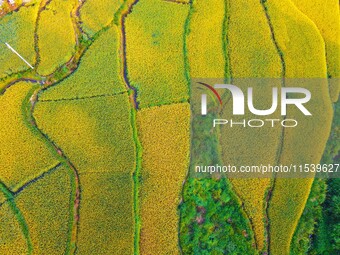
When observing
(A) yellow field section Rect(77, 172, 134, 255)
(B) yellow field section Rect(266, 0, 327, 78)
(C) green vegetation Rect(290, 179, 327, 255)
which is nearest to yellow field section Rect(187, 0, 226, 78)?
(B) yellow field section Rect(266, 0, 327, 78)

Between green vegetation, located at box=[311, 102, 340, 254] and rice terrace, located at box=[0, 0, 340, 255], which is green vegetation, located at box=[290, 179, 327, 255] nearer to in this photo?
rice terrace, located at box=[0, 0, 340, 255]

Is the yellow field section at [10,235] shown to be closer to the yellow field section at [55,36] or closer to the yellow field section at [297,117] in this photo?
the yellow field section at [55,36]

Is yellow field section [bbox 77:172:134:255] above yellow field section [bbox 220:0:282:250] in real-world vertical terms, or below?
below

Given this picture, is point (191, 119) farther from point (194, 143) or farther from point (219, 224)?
point (219, 224)

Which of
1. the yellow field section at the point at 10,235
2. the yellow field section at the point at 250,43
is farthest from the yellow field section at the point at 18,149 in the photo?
the yellow field section at the point at 250,43

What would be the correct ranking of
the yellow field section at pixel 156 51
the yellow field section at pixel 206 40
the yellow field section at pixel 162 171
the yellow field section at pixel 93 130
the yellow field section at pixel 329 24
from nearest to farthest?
the yellow field section at pixel 162 171 < the yellow field section at pixel 93 130 < the yellow field section at pixel 156 51 < the yellow field section at pixel 206 40 < the yellow field section at pixel 329 24

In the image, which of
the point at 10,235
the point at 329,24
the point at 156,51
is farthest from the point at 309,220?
the point at 10,235
